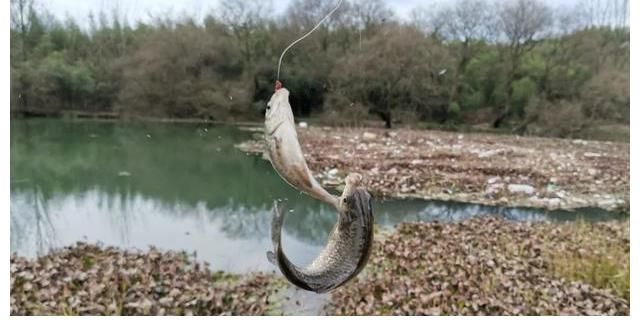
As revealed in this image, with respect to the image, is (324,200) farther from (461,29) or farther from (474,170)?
(461,29)

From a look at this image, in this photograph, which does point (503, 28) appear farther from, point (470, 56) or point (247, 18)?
point (247, 18)

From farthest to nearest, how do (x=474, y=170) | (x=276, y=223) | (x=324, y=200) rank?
(x=474, y=170), (x=324, y=200), (x=276, y=223)

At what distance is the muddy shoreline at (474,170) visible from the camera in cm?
599

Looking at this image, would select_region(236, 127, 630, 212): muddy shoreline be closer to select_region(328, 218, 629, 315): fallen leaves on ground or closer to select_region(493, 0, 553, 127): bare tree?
select_region(328, 218, 629, 315): fallen leaves on ground

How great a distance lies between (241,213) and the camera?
216 inches

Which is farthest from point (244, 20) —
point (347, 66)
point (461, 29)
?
point (461, 29)

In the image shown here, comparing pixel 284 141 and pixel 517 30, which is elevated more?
pixel 517 30

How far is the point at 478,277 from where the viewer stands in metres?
3.27

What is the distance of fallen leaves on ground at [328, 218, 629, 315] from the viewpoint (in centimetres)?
297

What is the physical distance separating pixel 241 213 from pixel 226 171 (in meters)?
2.37

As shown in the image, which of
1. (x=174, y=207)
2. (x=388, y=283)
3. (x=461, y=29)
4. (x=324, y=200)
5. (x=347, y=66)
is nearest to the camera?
(x=324, y=200)

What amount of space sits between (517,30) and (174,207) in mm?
11675

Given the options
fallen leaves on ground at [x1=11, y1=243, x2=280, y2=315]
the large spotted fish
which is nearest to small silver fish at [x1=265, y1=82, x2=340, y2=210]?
the large spotted fish
